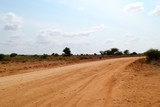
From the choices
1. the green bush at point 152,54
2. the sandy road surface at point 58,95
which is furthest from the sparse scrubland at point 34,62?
the green bush at point 152,54

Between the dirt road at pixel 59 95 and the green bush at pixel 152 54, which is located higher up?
the green bush at pixel 152 54

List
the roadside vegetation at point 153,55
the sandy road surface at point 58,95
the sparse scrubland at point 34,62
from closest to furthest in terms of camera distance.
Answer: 1. the sandy road surface at point 58,95
2. the sparse scrubland at point 34,62
3. the roadside vegetation at point 153,55

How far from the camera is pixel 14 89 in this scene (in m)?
11.6

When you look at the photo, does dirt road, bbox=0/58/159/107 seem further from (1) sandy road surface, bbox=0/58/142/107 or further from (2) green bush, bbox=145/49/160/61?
(2) green bush, bbox=145/49/160/61

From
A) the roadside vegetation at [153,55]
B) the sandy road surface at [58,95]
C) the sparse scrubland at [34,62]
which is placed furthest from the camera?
the roadside vegetation at [153,55]

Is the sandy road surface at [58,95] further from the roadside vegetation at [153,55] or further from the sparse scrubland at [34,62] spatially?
the roadside vegetation at [153,55]

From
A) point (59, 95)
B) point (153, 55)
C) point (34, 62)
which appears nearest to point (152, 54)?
→ point (153, 55)

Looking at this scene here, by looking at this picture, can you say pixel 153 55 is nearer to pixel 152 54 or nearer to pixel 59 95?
pixel 152 54

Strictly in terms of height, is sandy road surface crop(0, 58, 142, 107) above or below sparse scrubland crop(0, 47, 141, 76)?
below

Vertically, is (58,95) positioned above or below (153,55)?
below

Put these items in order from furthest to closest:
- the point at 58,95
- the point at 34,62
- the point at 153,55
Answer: the point at 34,62 < the point at 153,55 < the point at 58,95

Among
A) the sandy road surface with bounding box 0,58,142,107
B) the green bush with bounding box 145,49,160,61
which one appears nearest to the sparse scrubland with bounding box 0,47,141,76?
the sandy road surface with bounding box 0,58,142,107

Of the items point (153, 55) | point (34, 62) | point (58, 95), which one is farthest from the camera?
point (34, 62)

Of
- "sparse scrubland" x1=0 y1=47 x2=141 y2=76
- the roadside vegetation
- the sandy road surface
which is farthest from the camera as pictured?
the roadside vegetation
